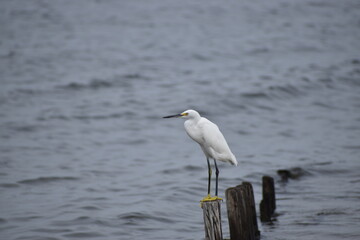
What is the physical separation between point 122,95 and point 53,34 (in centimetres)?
879

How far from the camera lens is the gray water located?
927 cm

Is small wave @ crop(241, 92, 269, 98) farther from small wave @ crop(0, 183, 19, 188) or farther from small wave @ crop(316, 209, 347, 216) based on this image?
small wave @ crop(316, 209, 347, 216)

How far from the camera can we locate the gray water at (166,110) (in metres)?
9.27

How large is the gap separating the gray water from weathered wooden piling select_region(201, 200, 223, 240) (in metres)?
2.33

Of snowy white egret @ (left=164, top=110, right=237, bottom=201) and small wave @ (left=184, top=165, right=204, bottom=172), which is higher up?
snowy white egret @ (left=164, top=110, right=237, bottom=201)

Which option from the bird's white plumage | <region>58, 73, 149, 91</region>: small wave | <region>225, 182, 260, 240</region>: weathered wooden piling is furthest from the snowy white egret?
<region>58, 73, 149, 91</region>: small wave

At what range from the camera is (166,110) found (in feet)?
58.9

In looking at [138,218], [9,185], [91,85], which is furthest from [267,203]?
[91,85]

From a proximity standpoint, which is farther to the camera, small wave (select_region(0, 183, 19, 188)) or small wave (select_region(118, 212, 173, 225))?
small wave (select_region(0, 183, 19, 188))

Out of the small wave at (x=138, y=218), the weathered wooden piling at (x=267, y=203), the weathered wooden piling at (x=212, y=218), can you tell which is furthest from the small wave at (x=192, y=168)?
the weathered wooden piling at (x=212, y=218)

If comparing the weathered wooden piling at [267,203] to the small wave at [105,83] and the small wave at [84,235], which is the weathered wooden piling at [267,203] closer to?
the small wave at [84,235]

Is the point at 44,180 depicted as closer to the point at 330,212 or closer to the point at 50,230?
the point at 50,230

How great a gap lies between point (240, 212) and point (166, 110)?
12.0m

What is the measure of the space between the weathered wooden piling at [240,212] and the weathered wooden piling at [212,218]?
36 centimetres
